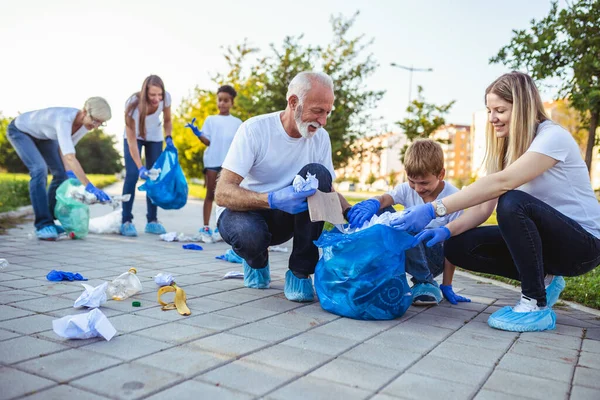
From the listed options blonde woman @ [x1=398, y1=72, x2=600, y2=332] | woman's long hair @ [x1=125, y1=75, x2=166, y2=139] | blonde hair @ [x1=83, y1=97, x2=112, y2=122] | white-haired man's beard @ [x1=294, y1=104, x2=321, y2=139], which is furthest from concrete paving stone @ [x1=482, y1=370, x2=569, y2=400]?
woman's long hair @ [x1=125, y1=75, x2=166, y2=139]

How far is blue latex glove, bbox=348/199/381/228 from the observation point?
2.87 meters

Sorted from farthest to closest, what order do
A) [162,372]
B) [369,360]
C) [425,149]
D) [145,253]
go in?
[145,253], [425,149], [369,360], [162,372]

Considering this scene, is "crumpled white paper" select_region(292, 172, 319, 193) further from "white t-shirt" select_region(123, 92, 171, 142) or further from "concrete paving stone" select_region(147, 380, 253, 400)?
"white t-shirt" select_region(123, 92, 171, 142)

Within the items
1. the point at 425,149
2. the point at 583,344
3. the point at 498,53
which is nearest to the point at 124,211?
the point at 425,149

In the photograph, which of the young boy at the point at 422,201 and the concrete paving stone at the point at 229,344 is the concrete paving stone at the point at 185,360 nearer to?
the concrete paving stone at the point at 229,344

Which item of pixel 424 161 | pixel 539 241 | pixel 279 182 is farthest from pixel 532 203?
pixel 279 182

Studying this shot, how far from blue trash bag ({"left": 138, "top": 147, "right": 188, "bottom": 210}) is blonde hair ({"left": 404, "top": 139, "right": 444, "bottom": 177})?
10.4 feet

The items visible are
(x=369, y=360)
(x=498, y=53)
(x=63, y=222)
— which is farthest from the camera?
Answer: (x=498, y=53)

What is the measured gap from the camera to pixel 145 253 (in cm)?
465

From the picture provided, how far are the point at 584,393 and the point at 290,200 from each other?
5.19 ft

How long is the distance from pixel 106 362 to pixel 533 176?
2004mm

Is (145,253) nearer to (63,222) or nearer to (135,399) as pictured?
(63,222)

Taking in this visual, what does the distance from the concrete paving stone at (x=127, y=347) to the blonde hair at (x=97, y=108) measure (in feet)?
11.1

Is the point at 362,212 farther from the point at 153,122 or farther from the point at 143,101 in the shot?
the point at 153,122
